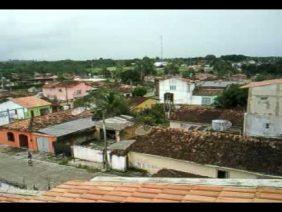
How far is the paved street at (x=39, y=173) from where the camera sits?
1936 centimetres

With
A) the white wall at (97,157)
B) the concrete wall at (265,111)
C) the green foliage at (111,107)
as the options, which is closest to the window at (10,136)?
the white wall at (97,157)

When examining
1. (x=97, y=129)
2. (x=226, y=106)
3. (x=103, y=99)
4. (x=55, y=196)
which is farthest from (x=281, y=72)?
(x=55, y=196)

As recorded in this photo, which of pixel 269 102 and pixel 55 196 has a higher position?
pixel 55 196

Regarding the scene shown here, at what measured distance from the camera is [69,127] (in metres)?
26.8

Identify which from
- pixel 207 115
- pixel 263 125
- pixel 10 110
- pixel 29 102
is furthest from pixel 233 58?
pixel 263 125

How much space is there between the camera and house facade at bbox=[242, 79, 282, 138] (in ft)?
71.7

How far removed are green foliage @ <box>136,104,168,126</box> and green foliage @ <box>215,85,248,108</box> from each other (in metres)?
6.68

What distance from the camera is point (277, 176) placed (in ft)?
49.4

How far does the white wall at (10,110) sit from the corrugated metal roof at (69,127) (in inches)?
379

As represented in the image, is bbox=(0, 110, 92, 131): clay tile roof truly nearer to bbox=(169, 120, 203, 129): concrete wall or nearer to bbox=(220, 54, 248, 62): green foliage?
bbox=(169, 120, 203, 129): concrete wall

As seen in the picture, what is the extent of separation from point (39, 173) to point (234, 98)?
22.3 metres
